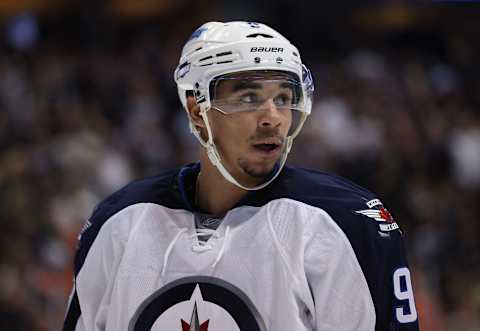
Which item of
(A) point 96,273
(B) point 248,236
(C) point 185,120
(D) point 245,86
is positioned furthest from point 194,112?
(C) point 185,120

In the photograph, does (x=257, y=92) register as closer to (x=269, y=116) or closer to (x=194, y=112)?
(x=269, y=116)

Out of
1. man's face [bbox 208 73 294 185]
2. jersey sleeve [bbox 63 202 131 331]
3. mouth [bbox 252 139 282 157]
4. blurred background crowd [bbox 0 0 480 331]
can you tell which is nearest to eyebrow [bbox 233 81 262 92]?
man's face [bbox 208 73 294 185]

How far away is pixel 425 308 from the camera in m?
5.16

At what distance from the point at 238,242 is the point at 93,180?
11.6 ft

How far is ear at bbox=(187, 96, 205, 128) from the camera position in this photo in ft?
8.37

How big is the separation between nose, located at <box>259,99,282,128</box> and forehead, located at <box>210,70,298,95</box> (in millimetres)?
49

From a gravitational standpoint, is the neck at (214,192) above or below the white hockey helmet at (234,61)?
below

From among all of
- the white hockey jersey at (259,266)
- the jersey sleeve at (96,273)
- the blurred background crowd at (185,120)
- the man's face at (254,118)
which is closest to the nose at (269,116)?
the man's face at (254,118)

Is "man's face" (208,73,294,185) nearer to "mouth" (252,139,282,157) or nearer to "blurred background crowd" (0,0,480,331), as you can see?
"mouth" (252,139,282,157)

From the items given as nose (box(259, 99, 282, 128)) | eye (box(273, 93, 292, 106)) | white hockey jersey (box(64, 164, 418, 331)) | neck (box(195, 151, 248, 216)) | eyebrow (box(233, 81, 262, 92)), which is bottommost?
white hockey jersey (box(64, 164, 418, 331))

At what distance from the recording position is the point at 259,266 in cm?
240

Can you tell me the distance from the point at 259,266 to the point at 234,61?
50cm

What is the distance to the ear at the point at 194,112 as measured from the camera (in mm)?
2551

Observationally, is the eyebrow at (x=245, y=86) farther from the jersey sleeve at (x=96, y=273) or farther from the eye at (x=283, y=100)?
the jersey sleeve at (x=96, y=273)
